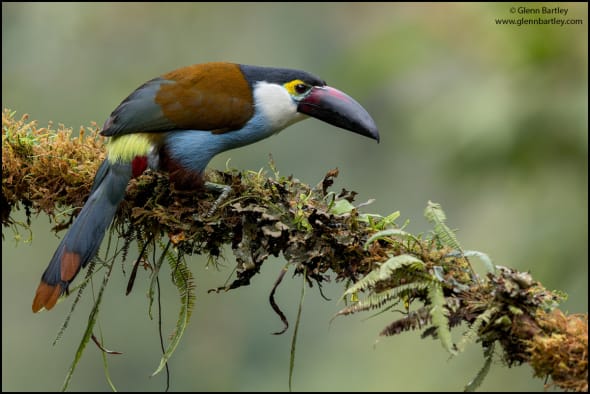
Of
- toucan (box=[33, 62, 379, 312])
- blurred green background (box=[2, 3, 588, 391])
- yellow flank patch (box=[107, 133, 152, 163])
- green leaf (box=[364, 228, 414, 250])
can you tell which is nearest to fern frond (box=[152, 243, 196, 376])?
toucan (box=[33, 62, 379, 312])

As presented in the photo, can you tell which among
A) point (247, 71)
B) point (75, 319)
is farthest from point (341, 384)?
point (247, 71)

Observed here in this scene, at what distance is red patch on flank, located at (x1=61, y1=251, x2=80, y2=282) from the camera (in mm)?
2508

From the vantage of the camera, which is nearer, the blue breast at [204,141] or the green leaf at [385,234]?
the green leaf at [385,234]

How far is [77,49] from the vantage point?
304 inches

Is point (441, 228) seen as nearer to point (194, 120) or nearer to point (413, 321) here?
point (413, 321)

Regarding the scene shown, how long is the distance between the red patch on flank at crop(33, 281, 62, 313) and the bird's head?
98cm

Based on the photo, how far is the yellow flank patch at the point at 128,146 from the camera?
272cm

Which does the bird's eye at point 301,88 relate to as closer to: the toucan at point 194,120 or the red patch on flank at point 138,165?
the toucan at point 194,120

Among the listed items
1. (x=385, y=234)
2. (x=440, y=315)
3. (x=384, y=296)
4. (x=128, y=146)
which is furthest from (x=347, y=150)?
(x=440, y=315)

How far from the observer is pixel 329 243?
2.29 metres

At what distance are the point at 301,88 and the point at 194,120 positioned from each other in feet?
1.41

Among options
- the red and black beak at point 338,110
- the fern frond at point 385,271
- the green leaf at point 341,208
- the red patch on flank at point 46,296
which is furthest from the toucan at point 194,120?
the fern frond at point 385,271

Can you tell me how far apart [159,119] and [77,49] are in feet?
17.4

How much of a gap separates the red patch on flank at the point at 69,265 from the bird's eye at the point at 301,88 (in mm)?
1016
